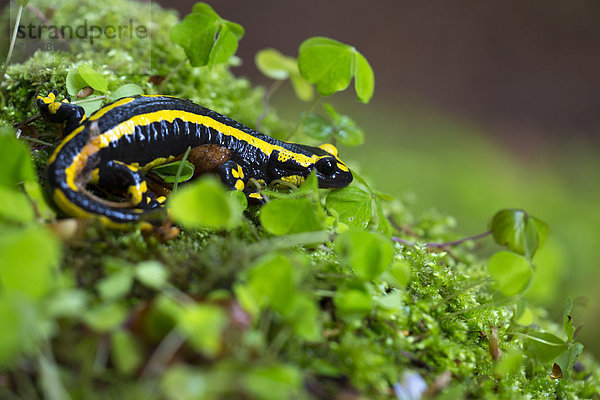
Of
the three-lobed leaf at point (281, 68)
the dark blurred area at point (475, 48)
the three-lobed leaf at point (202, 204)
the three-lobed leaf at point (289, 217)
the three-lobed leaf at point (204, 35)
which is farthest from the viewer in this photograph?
the dark blurred area at point (475, 48)

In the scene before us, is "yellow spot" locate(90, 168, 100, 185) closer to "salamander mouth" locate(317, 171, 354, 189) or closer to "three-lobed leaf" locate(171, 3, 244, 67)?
"three-lobed leaf" locate(171, 3, 244, 67)

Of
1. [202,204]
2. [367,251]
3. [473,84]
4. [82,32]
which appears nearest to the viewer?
[202,204]

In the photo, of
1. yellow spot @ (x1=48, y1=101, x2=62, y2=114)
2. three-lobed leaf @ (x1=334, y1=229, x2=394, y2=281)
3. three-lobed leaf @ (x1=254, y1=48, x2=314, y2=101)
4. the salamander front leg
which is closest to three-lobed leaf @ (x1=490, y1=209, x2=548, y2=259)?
three-lobed leaf @ (x1=334, y1=229, x2=394, y2=281)

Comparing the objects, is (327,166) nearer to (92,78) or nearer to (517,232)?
(517,232)

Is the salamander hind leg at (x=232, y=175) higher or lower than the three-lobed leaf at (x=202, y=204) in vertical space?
lower

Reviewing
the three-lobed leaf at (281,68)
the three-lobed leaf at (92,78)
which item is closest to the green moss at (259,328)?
the three-lobed leaf at (92,78)

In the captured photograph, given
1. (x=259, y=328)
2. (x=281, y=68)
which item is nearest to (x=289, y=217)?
(x=259, y=328)

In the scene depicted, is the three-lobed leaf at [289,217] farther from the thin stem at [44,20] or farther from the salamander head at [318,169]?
the thin stem at [44,20]
